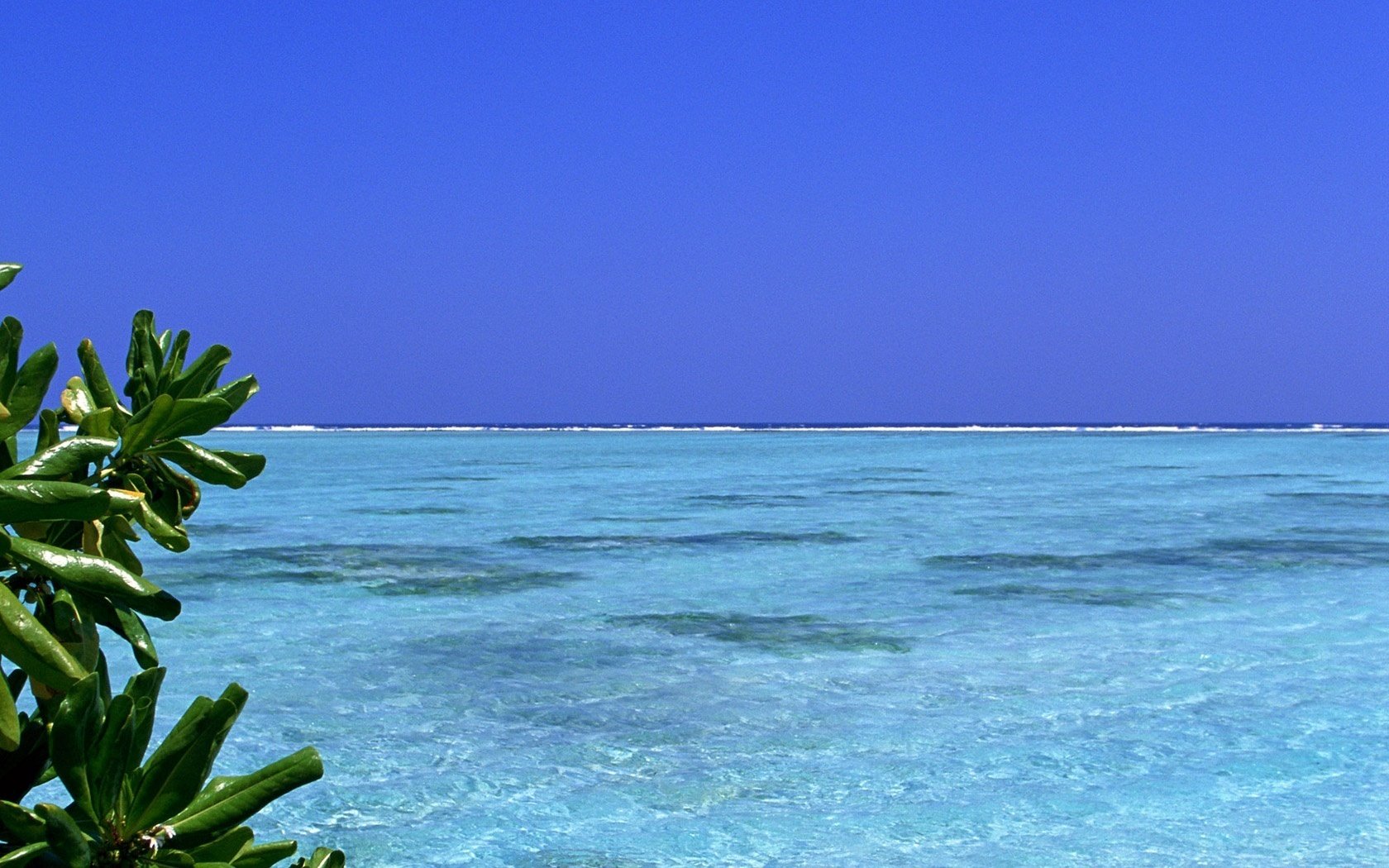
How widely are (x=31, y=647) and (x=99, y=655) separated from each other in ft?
0.75

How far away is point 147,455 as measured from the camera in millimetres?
1079

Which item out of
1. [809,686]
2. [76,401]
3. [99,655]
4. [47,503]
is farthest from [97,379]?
[809,686]

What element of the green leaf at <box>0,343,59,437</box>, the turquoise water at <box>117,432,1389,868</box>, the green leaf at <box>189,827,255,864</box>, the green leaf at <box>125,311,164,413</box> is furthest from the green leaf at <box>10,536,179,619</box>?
the turquoise water at <box>117,432,1389,868</box>

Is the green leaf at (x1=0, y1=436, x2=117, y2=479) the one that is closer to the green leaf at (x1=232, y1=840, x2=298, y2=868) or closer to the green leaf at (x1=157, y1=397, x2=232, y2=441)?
the green leaf at (x1=157, y1=397, x2=232, y2=441)

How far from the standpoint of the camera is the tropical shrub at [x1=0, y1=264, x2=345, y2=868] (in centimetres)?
79

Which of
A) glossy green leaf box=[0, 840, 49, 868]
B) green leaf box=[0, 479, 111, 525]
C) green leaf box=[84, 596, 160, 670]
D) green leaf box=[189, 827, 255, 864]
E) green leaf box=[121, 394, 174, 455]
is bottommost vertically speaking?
green leaf box=[189, 827, 255, 864]

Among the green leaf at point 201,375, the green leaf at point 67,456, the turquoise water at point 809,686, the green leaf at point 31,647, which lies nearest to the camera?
the green leaf at point 31,647

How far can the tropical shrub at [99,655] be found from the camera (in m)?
0.79

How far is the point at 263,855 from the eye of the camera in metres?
1.02

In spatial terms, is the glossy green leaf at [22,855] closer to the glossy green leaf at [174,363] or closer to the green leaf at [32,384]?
the green leaf at [32,384]

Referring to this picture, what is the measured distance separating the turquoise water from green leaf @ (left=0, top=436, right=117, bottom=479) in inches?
91.7

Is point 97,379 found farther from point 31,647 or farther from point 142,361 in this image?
point 31,647

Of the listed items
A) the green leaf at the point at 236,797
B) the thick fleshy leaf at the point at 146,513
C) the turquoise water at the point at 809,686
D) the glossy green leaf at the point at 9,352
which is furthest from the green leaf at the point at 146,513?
the turquoise water at the point at 809,686

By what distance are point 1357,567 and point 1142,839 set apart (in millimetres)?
5739
